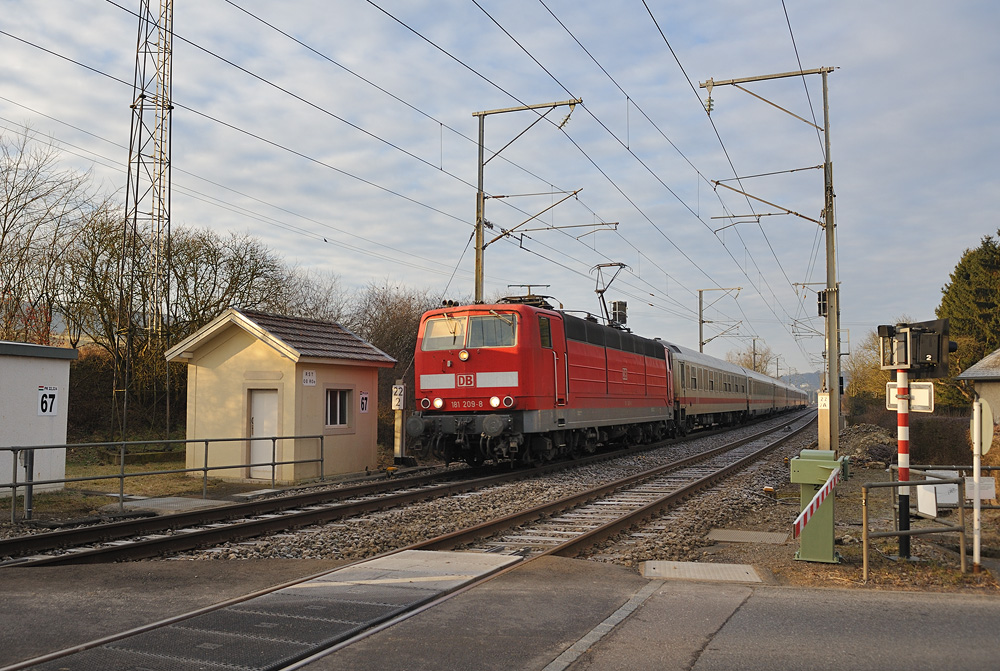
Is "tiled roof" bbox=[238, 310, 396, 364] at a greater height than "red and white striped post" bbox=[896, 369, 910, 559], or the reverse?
"tiled roof" bbox=[238, 310, 396, 364]

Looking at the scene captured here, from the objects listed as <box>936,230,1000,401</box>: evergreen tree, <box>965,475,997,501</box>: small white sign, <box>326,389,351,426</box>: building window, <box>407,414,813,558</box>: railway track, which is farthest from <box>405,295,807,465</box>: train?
<box>936,230,1000,401</box>: evergreen tree

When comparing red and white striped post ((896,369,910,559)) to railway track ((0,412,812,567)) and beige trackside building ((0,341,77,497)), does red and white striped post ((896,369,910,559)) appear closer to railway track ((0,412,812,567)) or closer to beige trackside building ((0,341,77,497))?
railway track ((0,412,812,567))

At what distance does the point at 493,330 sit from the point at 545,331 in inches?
45.9

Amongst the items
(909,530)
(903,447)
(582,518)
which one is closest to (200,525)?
(582,518)

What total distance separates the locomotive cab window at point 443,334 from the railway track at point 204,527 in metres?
3.34

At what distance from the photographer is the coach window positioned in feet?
56.1

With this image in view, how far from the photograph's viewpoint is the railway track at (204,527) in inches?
340

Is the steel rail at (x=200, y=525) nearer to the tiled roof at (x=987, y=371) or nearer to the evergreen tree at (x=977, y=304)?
the tiled roof at (x=987, y=371)

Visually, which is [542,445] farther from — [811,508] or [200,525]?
[811,508]

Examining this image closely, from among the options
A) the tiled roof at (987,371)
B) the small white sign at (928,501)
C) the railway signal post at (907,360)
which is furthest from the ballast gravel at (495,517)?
the tiled roof at (987,371)

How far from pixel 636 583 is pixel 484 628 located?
81.5 inches

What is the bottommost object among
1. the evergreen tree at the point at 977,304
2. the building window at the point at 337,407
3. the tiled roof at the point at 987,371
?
the building window at the point at 337,407

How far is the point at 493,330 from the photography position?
1691 centimetres

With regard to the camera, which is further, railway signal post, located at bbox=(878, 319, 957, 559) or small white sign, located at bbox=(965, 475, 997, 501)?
small white sign, located at bbox=(965, 475, 997, 501)
